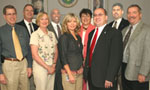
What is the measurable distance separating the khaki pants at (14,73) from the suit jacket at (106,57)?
1135 millimetres

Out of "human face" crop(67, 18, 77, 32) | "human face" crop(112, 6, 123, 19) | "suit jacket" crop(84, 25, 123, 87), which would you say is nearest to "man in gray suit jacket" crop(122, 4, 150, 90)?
"suit jacket" crop(84, 25, 123, 87)

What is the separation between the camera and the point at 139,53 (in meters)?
2.12

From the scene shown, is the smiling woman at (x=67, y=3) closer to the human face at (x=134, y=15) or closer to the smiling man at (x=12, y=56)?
the smiling man at (x=12, y=56)

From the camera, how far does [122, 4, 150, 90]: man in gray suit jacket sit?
2059 mm

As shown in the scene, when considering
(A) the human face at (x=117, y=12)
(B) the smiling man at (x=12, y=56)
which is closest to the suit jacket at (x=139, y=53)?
(A) the human face at (x=117, y=12)

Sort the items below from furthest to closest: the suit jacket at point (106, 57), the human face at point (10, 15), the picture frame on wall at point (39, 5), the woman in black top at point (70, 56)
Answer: the picture frame on wall at point (39, 5)
the human face at point (10, 15)
the woman in black top at point (70, 56)
the suit jacket at point (106, 57)

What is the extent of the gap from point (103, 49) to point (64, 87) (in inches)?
31.2

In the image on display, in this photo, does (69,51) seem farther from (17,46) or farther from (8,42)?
(8,42)

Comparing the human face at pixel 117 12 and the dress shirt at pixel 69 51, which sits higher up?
the human face at pixel 117 12

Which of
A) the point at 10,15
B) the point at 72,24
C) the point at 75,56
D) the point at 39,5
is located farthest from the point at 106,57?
the point at 39,5

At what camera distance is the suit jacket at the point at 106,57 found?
6.23ft

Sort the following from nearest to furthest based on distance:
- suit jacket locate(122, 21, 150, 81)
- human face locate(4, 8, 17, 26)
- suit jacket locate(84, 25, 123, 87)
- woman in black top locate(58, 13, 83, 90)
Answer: suit jacket locate(84, 25, 123, 87) < suit jacket locate(122, 21, 150, 81) < woman in black top locate(58, 13, 83, 90) < human face locate(4, 8, 17, 26)

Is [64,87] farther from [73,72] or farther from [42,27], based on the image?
[42,27]

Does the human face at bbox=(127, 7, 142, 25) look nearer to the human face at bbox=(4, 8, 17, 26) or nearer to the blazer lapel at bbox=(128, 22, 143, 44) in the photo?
the blazer lapel at bbox=(128, 22, 143, 44)
